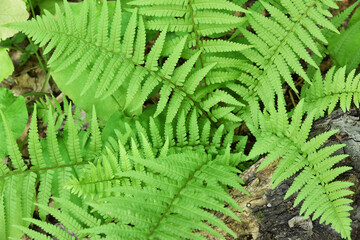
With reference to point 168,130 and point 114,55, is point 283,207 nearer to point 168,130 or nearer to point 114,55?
point 168,130

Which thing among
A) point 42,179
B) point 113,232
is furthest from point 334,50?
point 42,179

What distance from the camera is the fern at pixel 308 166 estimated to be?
1858 mm

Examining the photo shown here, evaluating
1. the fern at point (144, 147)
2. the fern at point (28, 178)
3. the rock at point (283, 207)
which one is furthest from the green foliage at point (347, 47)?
the fern at point (28, 178)

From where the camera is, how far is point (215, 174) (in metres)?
2.17

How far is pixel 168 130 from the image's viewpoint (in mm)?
2598

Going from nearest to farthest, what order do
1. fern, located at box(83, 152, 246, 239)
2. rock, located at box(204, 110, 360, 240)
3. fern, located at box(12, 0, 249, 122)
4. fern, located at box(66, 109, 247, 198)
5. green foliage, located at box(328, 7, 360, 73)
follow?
fern, located at box(83, 152, 246, 239)
rock, located at box(204, 110, 360, 240)
fern, located at box(66, 109, 247, 198)
fern, located at box(12, 0, 249, 122)
green foliage, located at box(328, 7, 360, 73)

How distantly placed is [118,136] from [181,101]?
0.64 meters

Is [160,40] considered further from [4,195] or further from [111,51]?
[4,195]

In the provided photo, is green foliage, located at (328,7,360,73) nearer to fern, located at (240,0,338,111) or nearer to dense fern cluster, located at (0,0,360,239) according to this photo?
dense fern cluster, located at (0,0,360,239)

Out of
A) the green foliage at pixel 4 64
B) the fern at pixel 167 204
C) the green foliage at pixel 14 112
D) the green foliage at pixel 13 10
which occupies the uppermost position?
the green foliage at pixel 13 10

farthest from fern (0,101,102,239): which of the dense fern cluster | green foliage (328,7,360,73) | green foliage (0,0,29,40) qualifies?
green foliage (328,7,360,73)

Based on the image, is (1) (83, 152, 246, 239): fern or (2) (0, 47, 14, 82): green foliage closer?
(1) (83, 152, 246, 239): fern

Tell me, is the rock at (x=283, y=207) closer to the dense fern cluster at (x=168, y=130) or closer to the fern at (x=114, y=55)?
the dense fern cluster at (x=168, y=130)

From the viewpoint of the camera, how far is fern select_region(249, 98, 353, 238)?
6.10 ft
